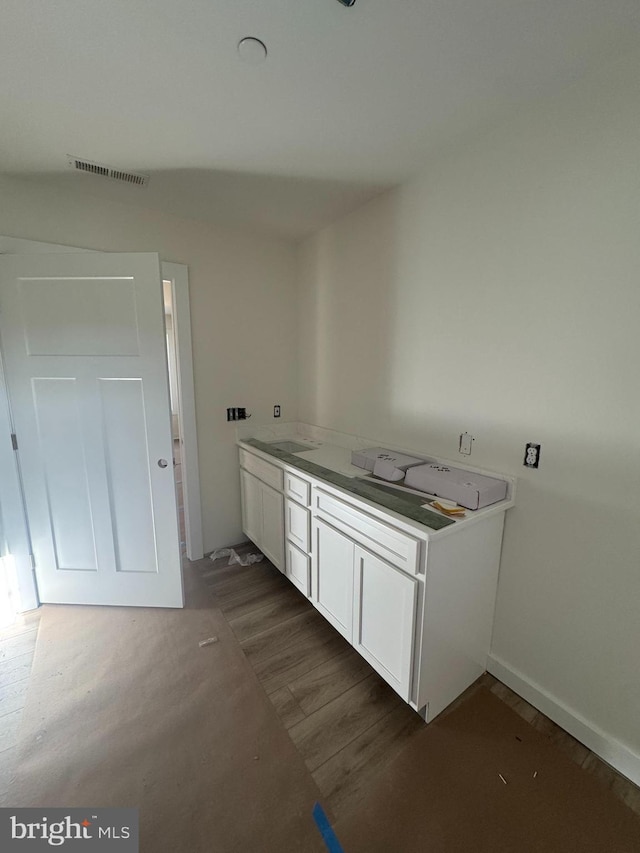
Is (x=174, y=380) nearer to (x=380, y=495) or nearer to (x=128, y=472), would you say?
(x=128, y=472)

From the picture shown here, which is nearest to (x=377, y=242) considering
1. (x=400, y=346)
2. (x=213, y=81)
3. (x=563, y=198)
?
(x=400, y=346)

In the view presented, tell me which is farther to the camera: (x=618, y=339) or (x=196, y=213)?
(x=196, y=213)

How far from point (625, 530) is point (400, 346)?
136 centimetres

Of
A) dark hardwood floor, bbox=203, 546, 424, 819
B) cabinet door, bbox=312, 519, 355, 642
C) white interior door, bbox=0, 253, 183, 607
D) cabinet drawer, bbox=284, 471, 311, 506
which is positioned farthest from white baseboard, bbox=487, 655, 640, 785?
white interior door, bbox=0, 253, 183, 607

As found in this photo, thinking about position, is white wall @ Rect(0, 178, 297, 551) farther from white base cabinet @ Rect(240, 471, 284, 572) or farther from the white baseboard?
the white baseboard

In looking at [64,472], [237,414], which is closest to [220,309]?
[237,414]

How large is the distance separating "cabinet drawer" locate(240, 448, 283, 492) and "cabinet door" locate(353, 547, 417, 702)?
31.9 inches

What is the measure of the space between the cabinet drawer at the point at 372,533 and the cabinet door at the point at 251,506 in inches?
31.9

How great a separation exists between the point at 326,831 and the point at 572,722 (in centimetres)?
110

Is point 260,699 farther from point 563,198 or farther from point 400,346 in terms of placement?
point 563,198

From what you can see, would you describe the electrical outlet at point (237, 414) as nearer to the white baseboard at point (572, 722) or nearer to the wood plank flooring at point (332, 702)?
the wood plank flooring at point (332, 702)

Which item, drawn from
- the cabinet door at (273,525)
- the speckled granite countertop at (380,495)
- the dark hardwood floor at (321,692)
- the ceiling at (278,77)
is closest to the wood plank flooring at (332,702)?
the dark hardwood floor at (321,692)

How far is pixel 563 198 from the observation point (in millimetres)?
1310

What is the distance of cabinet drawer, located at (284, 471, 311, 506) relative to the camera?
192cm
